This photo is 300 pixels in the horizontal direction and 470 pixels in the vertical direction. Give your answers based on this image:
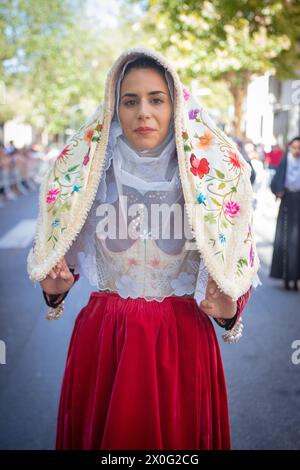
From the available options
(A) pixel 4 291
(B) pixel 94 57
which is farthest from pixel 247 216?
(B) pixel 94 57

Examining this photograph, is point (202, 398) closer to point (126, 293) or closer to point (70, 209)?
point (126, 293)

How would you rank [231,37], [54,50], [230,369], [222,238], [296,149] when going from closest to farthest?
1. [222,238]
2. [230,369]
3. [296,149]
4. [231,37]
5. [54,50]

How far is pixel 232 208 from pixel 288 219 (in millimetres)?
6000

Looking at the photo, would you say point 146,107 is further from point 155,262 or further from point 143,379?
point 143,379

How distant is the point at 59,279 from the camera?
7.02 ft

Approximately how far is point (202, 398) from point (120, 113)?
1.08m

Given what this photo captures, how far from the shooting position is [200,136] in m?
2.07

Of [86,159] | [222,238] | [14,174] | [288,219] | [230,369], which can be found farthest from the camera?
[14,174]

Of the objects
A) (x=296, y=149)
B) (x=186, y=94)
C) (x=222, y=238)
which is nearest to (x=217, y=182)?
(x=222, y=238)

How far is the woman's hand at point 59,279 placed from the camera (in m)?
2.06

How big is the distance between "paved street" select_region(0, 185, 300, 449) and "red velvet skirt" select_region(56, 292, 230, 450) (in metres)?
1.36

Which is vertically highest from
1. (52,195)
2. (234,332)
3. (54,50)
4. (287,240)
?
(54,50)

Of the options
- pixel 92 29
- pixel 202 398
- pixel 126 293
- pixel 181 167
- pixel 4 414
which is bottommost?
pixel 4 414

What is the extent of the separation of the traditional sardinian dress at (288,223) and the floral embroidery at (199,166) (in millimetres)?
5665
